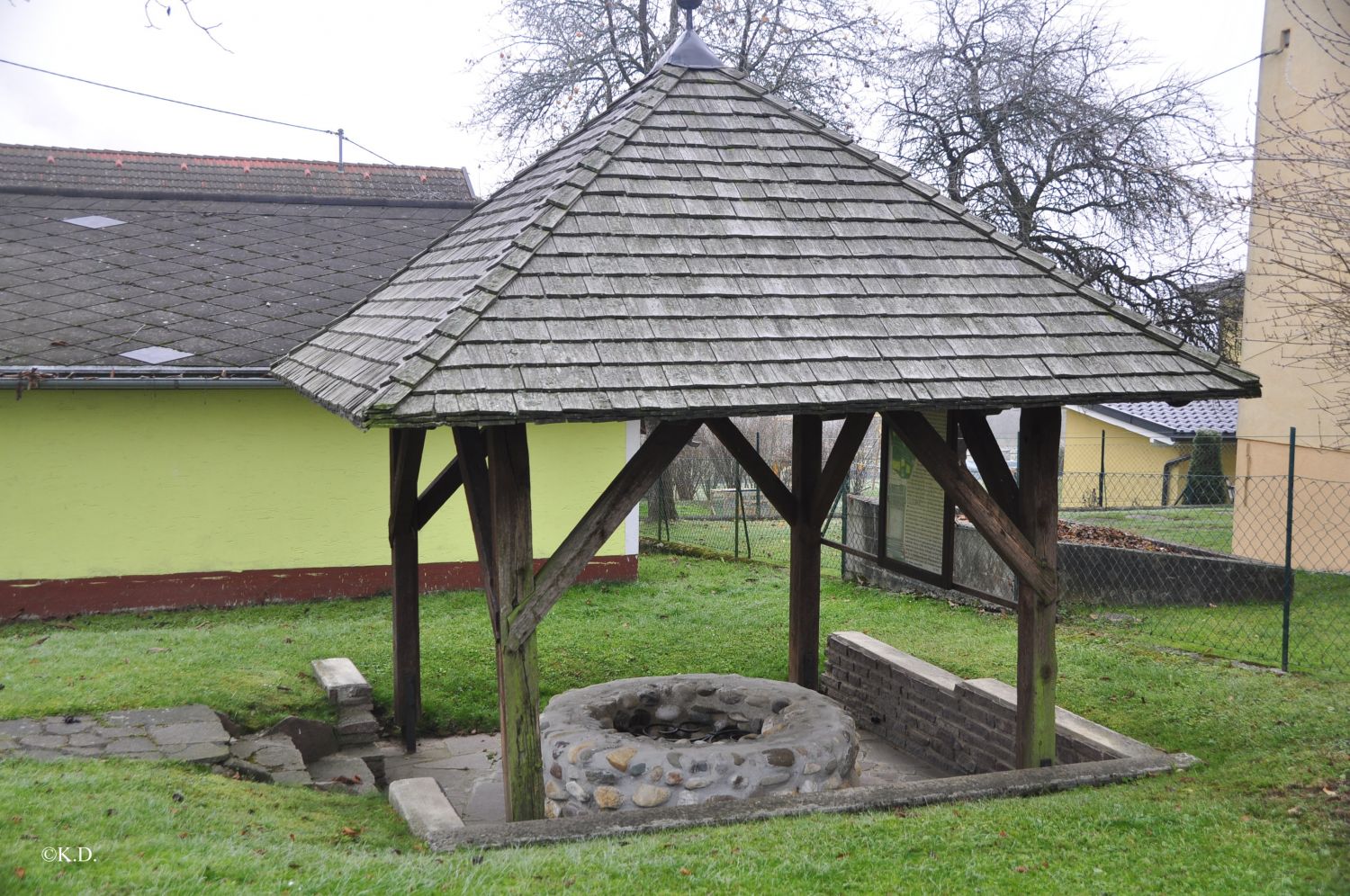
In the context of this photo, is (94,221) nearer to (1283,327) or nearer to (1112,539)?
(1112,539)

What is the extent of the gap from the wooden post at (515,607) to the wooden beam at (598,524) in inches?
2.4

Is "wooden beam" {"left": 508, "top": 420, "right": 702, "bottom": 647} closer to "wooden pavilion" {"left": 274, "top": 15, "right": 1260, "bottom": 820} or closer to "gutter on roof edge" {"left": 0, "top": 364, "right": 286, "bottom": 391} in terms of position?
"wooden pavilion" {"left": 274, "top": 15, "right": 1260, "bottom": 820}

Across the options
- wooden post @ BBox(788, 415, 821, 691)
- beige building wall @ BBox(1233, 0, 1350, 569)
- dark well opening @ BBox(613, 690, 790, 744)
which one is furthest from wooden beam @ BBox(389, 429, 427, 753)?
beige building wall @ BBox(1233, 0, 1350, 569)

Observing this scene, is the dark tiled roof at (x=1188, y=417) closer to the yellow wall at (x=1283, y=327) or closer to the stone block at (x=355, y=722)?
the yellow wall at (x=1283, y=327)

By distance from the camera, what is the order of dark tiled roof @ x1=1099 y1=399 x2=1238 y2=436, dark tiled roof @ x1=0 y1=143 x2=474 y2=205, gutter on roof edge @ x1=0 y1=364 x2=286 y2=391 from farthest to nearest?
dark tiled roof @ x1=1099 y1=399 x2=1238 y2=436 < dark tiled roof @ x1=0 y1=143 x2=474 y2=205 < gutter on roof edge @ x1=0 y1=364 x2=286 y2=391

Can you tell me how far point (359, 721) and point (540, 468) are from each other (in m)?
5.34

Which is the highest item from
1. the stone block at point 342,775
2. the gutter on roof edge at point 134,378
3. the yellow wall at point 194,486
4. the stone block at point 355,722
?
the gutter on roof edge at point 134,378

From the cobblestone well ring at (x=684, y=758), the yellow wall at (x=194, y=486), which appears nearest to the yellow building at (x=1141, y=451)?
the yellow wall at (x=194, y=486)

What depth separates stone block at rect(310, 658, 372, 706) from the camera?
821cm

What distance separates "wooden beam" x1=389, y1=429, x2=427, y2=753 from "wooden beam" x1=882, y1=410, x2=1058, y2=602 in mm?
3425

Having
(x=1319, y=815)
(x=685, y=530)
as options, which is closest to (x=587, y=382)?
(x=1319, y=815)

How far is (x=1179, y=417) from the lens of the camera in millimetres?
24891

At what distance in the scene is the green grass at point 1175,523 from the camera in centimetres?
1617

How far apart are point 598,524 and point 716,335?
3.57 feet
